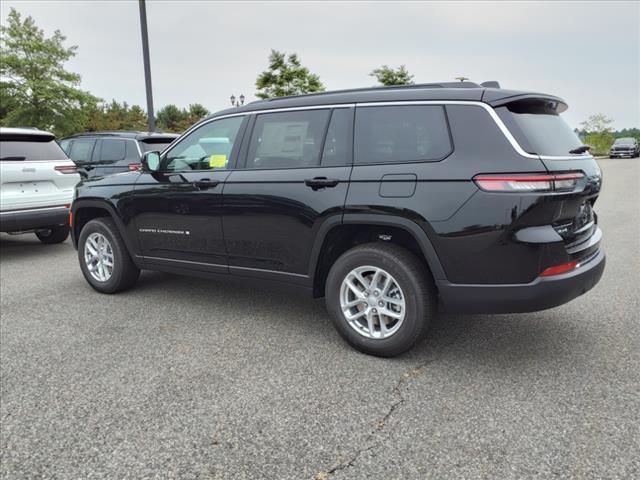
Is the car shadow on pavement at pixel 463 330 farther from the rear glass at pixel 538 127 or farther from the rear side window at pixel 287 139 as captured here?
the rear glass at pixel 538 127

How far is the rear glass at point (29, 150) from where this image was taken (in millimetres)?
6910

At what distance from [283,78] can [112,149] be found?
2859 cm

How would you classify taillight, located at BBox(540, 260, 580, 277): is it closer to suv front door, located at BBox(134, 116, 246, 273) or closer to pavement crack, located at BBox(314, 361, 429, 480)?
pavement crack, located at BBox(314, 361, 429, 480)

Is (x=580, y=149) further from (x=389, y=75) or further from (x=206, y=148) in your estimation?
(x=389, y=75)

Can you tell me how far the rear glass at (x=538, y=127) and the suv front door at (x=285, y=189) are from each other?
42.3 inches

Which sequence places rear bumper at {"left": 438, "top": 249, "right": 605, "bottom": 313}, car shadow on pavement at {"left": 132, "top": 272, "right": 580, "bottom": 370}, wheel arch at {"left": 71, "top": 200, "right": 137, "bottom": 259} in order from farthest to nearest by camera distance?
wheel arch at {"left": 71, "top": 200, "right": 137, "bottom": 259} < car shadow on pavement at {"left": 132, "top": 272, "right": 580, "bottom": 370} < rear bumper at {"left": 438, "top": 249, "right": 605, "bottom": 313}

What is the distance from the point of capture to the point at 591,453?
2352 mm

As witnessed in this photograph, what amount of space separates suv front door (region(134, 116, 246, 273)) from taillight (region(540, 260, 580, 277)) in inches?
96.6

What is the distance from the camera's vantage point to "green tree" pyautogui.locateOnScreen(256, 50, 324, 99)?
36.2 meters

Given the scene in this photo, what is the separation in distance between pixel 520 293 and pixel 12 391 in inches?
123

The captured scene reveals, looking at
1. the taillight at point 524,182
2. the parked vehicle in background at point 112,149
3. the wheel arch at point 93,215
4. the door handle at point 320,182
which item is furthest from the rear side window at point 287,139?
the parked vehicle in background at point 112,149

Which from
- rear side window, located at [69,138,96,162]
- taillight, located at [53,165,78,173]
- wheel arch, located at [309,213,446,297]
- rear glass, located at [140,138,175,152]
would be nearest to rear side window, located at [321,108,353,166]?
wheel arch, located at [309,213,446,297]

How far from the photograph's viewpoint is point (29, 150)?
7195 millimetres

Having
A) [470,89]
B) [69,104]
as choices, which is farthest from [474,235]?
[69,104]
